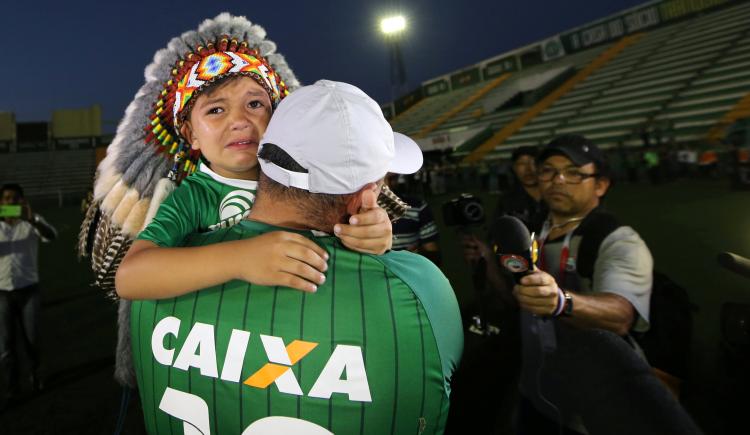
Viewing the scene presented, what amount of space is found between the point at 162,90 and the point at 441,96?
37.4 m

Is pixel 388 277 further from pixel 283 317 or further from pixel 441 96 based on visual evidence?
pixel 441 96

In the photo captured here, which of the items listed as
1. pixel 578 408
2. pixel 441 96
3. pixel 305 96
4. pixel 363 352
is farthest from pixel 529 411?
pixel 441 96

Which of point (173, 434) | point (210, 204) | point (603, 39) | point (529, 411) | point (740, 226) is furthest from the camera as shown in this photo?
point (603, 39)

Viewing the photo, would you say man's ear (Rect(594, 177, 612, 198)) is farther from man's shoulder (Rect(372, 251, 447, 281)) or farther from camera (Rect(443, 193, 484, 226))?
man's shoulder (Rect(372, 251, 447, 281))

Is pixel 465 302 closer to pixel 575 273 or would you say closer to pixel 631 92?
pixel 575 273

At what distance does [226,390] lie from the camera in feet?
2.78

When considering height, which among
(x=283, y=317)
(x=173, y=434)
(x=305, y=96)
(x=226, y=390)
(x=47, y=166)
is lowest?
(x=173, y=434)

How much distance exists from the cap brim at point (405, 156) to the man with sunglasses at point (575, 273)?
498mm

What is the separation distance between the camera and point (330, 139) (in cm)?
84

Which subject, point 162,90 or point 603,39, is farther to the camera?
point 603,39

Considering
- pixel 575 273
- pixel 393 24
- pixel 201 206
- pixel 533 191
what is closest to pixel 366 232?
pixel 201 206

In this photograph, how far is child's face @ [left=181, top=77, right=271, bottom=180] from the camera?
1.48 m

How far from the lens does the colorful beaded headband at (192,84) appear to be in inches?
59.9

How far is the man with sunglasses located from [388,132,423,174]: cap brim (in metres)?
0.50
